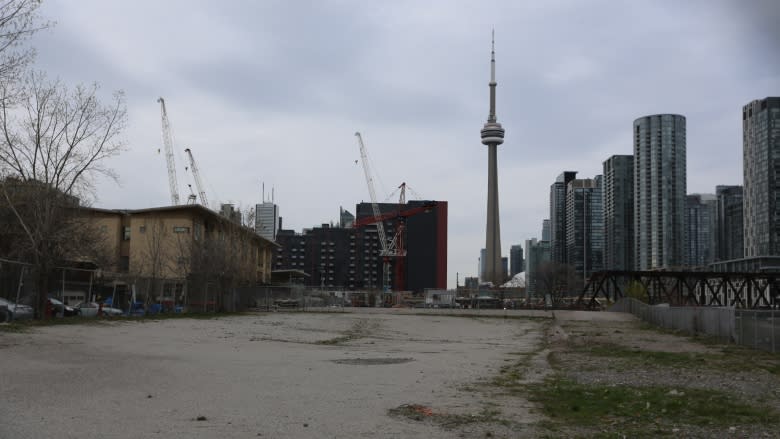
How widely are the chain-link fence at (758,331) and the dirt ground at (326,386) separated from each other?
1008mm

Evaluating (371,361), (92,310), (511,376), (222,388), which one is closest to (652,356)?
(511,376)

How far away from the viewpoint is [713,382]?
14.1m

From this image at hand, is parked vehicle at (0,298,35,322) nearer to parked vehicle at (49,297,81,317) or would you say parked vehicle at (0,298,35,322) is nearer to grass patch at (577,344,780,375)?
parked vehicle at (49,297,81,317)

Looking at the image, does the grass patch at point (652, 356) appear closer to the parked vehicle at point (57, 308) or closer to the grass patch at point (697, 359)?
the grass patch at point (697, 359)

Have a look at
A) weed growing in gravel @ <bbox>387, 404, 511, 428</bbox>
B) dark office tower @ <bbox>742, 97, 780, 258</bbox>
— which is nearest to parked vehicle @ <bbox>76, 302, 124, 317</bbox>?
weed growing in gravel @ <bbox>387, 404, 511, 428</bbox>

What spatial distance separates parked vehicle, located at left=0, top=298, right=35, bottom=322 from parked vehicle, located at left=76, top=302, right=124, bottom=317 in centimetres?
697

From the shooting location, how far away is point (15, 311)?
27.7 m

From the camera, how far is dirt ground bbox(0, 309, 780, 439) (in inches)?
342

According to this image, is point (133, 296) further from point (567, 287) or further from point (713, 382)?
point (567, 287)

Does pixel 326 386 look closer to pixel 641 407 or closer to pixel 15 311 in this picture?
pixel 641 407

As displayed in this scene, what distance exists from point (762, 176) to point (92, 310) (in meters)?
165

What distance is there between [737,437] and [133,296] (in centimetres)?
3837

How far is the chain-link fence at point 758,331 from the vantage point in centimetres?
2317

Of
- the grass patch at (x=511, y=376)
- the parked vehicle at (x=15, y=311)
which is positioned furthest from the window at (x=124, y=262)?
the grass patch at (x=511, y=376)
